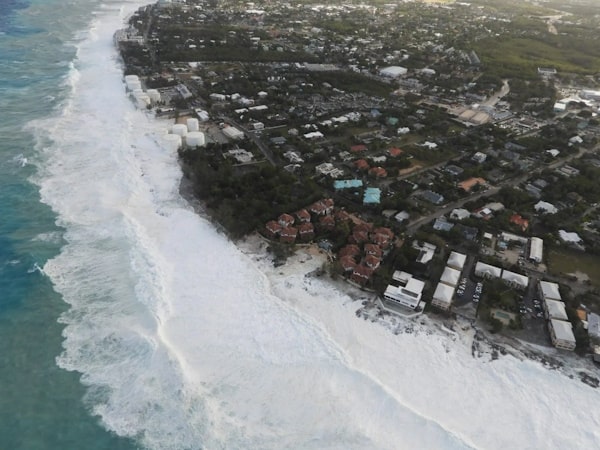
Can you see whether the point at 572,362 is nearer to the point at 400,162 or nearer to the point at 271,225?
the point at 271,225

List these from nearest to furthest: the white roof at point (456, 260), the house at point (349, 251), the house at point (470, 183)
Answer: the white roof at point (456, 260) < the house at point (349, 251) < the house at point (470, 183)

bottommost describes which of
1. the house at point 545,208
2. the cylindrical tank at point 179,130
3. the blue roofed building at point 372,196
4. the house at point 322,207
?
the cylindrical tank at point 179,130

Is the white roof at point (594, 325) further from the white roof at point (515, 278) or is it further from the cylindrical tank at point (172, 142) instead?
the cylindrical tank at point (172, 142)

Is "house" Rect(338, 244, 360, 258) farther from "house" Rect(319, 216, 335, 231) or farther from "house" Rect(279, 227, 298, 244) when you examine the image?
"house" Rect(279, 227, 298, 244)

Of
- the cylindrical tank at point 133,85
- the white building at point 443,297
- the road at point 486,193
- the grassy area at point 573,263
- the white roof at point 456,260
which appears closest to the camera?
the white building at point 443,297

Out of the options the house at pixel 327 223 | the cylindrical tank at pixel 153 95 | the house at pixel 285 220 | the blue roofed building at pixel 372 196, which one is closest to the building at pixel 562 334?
the house at pixel 327 223

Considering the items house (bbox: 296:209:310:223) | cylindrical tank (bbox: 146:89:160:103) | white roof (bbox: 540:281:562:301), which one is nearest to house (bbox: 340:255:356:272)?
house (bbox: 296:209:310:223)

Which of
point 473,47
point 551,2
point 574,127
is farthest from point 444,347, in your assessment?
point 551,2
